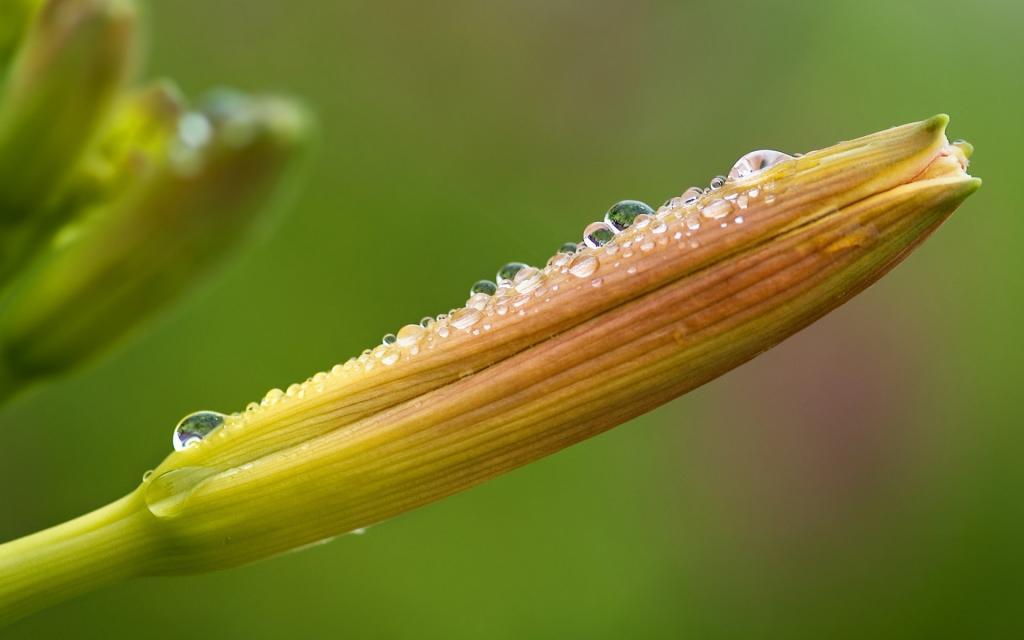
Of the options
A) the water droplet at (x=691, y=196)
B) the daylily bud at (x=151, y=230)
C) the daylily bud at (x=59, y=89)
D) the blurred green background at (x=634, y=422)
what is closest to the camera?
the daylily bud at (x=151, y=230)

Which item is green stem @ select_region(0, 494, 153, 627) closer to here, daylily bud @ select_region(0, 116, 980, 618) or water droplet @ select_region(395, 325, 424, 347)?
daylily bud @ select_region(0, 116, 980, 618)

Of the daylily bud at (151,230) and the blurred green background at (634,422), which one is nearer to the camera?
the daylily bud at (151,230)

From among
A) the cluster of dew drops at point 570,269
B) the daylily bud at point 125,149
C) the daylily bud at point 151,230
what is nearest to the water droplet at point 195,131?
the daylily bud at point 151,230

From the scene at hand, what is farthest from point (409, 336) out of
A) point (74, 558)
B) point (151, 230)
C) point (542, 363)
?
point (74, 558)

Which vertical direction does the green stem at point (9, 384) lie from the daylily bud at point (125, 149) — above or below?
below

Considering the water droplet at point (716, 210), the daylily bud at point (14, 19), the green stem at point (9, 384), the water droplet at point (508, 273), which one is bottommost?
the water droplet at point (716, 210)

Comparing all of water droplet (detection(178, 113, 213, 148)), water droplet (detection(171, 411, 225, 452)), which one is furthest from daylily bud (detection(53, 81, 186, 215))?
water droplet (detection(171, 411, 225, 452))

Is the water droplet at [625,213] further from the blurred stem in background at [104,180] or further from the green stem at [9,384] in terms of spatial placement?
the green stem at [9,384]

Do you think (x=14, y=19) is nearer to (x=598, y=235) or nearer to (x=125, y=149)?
(x=125, y=149)
